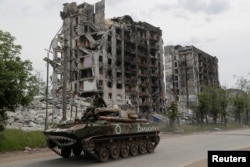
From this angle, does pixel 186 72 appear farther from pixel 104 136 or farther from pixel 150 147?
pixel 104 136

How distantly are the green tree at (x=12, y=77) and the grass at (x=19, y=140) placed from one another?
48.6 inches

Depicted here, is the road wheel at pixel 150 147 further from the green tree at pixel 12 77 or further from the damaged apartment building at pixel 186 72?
the damaged apartment building at pixel 186 72

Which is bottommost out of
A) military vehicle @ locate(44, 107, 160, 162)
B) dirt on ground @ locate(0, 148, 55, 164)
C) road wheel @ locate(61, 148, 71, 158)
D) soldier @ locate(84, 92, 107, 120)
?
dirt on ground @ locate(0, 148, 55, 164)

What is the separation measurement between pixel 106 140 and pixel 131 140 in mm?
1804

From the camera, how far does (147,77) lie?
7294cm

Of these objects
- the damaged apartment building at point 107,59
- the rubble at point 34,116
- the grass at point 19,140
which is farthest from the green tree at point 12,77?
the damaged apartment building at point 107,59

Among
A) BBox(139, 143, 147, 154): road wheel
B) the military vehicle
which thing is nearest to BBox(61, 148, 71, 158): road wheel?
the military vehicle

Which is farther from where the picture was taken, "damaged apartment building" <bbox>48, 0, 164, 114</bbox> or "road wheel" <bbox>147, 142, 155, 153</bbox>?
"damaged apartment building" <bbox>48, 0, 164, 114</bbox>

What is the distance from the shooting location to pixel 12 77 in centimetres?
1870

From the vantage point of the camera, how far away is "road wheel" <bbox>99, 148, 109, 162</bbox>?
14.1m

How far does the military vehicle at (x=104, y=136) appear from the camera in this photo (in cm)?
1388

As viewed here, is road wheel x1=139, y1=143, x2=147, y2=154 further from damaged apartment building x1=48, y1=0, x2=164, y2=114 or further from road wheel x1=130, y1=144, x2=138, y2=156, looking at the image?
damaged apartment building x1=48, y1=0, x2=164, y2=114

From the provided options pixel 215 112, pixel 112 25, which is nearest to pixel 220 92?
pixel 215 112

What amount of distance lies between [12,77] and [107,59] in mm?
45617
